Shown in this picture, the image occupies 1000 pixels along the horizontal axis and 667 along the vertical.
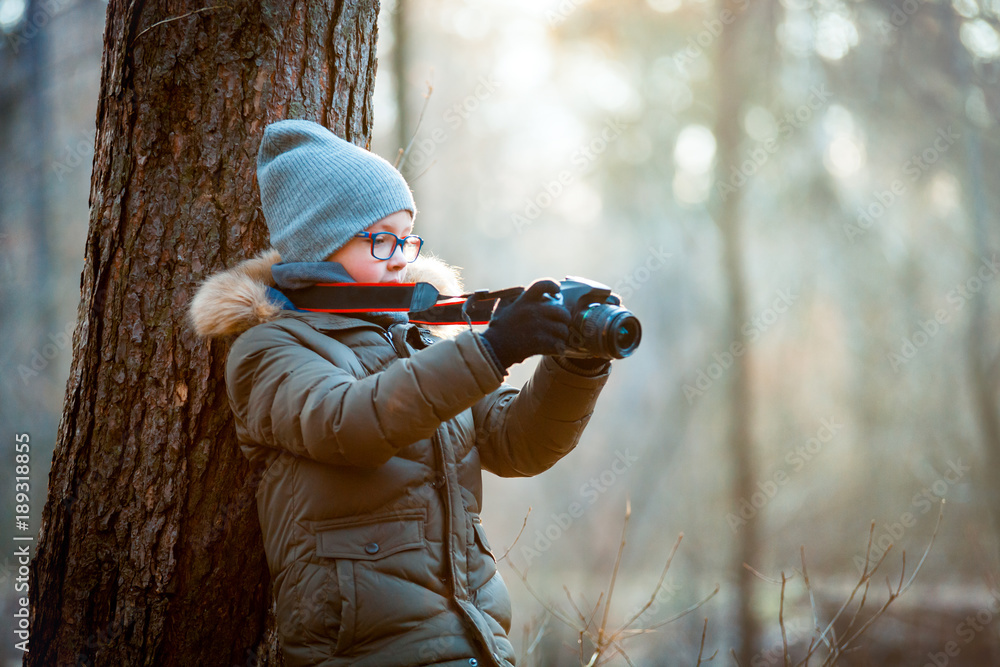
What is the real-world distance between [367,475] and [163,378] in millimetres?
882

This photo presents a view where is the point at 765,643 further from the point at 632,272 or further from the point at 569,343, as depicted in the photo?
the point at 569,343

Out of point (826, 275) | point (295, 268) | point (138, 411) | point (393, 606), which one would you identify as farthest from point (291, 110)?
point (826, 275)

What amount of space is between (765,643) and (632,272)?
6.32m

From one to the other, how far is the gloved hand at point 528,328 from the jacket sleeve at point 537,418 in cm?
25

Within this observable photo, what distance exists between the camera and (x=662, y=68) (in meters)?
9.84

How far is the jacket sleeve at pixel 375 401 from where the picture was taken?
1.44 m
